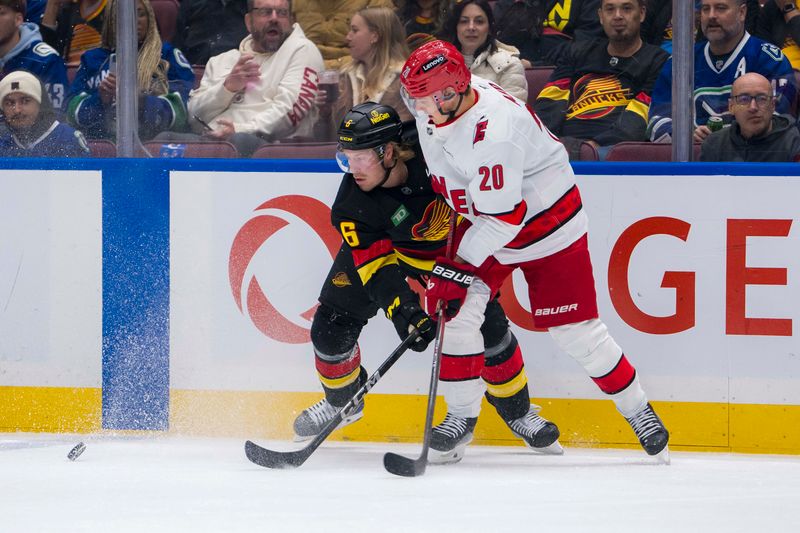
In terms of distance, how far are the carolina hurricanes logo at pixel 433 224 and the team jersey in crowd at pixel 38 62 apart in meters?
1.41

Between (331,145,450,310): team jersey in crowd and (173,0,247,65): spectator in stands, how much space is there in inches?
32.1

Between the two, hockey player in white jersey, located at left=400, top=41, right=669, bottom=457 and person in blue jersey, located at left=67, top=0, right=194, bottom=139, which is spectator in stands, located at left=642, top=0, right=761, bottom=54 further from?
person in blue jersey, located at left=67, top=0, right=194, bottom=139

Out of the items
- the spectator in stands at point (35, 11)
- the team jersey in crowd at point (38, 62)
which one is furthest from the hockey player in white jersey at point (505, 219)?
the spectator in stands at point (35, 11)

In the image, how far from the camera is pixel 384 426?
4.12m

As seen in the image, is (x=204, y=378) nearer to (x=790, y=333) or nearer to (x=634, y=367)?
(x=634, y=367)

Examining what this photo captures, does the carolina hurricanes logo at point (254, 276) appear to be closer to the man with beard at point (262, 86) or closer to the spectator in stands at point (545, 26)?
the man with beard at point (262, 86)

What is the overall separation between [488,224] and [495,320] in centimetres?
45

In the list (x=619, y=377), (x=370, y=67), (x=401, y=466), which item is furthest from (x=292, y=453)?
(x=370, y=67)

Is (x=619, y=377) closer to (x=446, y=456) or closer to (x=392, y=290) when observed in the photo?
(x=446, y=456)

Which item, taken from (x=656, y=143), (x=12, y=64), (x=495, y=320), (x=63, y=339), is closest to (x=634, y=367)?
(x=495, y=320)

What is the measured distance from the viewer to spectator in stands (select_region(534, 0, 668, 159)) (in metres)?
3.93

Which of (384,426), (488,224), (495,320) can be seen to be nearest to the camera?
(488,224)

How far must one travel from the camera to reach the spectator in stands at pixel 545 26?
13.0 ft

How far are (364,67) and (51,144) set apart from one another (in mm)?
1124
